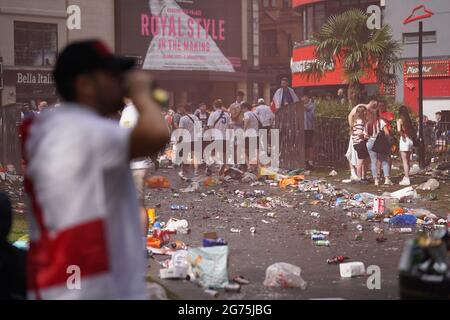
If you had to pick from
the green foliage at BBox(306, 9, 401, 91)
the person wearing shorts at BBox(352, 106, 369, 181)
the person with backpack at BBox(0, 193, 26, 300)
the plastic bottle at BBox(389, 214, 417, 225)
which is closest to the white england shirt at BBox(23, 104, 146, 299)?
the person with backpack at BBox(0, 193, 26, 300)

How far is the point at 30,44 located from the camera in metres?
32.9

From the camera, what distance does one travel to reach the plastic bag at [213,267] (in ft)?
22.4

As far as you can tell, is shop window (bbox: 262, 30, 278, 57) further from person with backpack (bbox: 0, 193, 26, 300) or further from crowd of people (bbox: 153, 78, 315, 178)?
person with backpack (bbox: 0, 193, 26, 300)

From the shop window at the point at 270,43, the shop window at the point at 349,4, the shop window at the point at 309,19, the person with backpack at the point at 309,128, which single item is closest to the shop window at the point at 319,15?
the shop window at the point at 309,19

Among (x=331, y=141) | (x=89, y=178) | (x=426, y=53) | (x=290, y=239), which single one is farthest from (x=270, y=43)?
(x=89, y=178)

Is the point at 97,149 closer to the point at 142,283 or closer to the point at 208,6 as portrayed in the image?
the point at 142,283

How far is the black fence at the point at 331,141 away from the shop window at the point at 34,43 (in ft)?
52.1

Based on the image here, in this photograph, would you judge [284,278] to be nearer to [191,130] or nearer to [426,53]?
[191,130]

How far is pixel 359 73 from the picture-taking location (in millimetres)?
23188

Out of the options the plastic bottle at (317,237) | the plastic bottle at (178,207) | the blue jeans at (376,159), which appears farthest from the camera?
the blue jeans at (376,159)

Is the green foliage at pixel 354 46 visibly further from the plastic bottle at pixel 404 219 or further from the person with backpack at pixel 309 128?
the plastic bottle at pixel 404 219

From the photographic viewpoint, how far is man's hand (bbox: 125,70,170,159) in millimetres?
2686

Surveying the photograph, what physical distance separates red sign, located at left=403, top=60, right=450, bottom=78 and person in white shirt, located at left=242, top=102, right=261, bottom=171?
1595 cm
